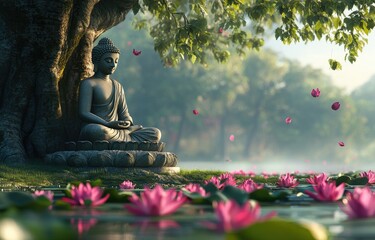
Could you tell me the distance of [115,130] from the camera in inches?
479

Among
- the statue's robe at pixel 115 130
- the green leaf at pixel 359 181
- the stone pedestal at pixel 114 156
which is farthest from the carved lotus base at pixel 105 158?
the green leaf at pixel 359 181

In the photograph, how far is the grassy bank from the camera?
9.22 m

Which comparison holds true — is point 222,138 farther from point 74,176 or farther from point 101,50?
point 74,176

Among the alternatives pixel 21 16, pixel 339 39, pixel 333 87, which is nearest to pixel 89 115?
pixel 21 16

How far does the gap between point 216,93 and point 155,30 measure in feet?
140

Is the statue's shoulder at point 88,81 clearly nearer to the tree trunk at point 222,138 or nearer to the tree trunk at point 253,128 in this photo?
the tree trunk at point 222,138

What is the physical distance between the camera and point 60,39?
11.5 meters

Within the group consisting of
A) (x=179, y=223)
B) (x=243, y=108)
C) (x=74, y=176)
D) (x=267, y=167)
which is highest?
(x=243, y=108)

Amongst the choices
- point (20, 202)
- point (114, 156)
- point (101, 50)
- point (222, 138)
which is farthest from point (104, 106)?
point (222, 138)

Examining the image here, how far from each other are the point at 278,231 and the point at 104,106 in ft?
34.9

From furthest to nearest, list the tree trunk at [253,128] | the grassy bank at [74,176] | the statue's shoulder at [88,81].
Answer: the tree trunk at [253,128]
the statue's shoulder at [88,81]
the grassy bank at [74,176]

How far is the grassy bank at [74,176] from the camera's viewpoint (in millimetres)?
9224

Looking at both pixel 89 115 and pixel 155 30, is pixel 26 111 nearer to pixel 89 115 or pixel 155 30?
pixel 89 115

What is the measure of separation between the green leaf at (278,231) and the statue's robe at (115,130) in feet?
32.0
